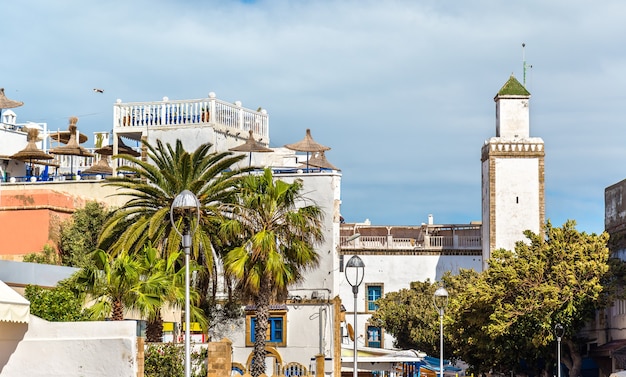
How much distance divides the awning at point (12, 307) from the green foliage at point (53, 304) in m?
3.72

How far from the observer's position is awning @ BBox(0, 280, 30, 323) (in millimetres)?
23688

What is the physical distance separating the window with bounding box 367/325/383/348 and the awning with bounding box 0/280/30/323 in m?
53.2

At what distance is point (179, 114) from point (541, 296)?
16611 mm

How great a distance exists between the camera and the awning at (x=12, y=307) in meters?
23.7

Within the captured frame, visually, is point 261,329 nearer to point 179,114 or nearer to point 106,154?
point 179,114

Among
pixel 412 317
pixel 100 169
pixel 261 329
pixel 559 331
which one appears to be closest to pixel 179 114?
pixel 100 169

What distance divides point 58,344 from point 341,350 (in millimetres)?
23671

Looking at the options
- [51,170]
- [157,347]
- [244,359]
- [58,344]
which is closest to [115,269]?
[157,347]

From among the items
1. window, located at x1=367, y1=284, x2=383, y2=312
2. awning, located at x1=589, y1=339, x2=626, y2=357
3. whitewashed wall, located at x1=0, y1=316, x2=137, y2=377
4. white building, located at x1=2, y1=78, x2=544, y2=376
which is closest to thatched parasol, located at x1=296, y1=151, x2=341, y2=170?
white building, located at x1=2, y1=78, x2=544, y2=376

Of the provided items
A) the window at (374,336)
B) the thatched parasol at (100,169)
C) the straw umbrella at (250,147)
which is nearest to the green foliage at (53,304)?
the straw umbrella at (250,147)

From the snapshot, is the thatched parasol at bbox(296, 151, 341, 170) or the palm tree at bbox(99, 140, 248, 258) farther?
the thatched parasol at bbox(296, 151, 341, 170)

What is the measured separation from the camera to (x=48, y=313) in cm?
2848

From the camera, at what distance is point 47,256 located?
151 feet

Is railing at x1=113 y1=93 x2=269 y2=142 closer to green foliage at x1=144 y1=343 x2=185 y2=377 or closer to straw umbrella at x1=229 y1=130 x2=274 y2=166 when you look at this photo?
straw umbrella at x1=229 y1=130 x2=274 y2=166
